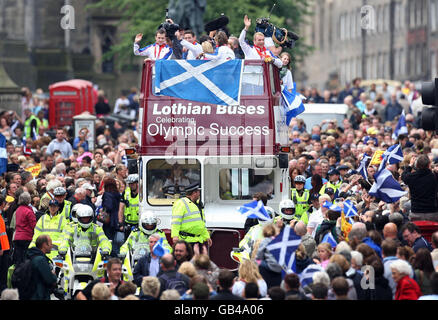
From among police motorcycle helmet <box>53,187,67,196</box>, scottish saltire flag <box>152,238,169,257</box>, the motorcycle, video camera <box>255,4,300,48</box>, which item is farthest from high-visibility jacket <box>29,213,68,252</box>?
video camera <box>255,4,300,48</box>

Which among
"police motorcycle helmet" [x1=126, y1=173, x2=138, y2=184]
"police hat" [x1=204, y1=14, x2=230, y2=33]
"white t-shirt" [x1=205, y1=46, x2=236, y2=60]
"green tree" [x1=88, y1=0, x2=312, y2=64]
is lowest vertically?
"police motorcycle helmet" [x1=126, y1=173, x2=138, y2=184]

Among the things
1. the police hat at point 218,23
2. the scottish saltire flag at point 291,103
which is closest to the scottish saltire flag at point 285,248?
the scottish saltire flag at point 291,103

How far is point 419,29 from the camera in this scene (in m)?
79.4

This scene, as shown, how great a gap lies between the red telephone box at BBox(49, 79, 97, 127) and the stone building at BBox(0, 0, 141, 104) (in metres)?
5.07

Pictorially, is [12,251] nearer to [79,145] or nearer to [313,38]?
[79,145]

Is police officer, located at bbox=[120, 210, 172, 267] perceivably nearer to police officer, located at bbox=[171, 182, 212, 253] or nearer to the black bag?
police officer, located at bbox=[171, 182, 212, 253]

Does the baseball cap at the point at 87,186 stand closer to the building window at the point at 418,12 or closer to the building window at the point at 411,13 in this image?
the building window at the point at 418,12

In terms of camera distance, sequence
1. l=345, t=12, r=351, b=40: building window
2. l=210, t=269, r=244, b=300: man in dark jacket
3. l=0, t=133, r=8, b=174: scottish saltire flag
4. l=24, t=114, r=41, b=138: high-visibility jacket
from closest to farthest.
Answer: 1. l=210, t=269, r=244, b=300: man in dark jacket
2. l=0, t=133, r=8, b=174: scottish saltire flag
3. l=24, t=114, r=41, b=138: high-visibility jacket
4. l=345, t=12, r=351, b=40: building window

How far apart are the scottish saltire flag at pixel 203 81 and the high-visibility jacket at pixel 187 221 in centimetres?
277

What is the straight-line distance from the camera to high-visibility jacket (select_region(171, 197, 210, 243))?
19.5 m

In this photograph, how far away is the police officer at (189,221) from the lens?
1947 cm

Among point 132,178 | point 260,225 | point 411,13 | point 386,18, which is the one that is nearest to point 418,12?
point 411,13
